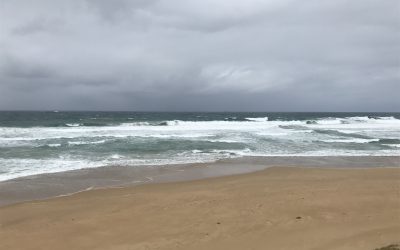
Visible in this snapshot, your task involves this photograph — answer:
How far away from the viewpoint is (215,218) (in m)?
6.99

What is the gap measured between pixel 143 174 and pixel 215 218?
6.72 meters

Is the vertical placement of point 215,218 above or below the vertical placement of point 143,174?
above

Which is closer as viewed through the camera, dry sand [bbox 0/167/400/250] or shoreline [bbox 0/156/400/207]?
dry sand [bbox 0/167/400/250]

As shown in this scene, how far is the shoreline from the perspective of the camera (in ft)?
34.2

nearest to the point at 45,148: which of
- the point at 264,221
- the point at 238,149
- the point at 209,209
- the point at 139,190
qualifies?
the point at 238,149

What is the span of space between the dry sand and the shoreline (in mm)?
984

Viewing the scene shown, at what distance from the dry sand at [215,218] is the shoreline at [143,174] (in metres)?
0.98

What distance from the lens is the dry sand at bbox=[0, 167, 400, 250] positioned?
19.1ft

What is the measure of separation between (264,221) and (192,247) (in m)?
1.65

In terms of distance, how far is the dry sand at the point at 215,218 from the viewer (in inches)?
229

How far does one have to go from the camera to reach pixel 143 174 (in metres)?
13.4

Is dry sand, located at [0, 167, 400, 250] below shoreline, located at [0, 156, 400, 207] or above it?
above

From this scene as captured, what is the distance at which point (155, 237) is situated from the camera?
241 inches

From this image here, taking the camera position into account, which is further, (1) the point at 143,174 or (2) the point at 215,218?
(1) the point at 143,174
